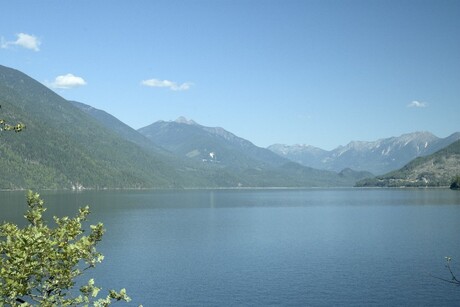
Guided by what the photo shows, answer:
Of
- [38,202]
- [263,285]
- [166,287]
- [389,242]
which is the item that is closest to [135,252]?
[166,287]

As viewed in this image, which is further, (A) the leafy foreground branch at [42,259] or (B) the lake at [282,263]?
(B) the lake at [282,263]

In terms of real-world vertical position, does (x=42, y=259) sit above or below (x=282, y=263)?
above

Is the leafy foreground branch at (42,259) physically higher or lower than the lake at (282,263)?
higher

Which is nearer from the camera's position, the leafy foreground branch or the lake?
the leafy foreground branch

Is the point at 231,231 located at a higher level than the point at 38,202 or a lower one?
lower

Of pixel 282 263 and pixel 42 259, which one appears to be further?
pixel 282 263

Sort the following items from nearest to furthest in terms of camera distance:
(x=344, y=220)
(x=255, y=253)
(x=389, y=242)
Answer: (x=255, y=253)
(x=389, y=242)
(x=344, y=220)

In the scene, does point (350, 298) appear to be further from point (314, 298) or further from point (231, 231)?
point (231, 231)

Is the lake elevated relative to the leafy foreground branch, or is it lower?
lower
